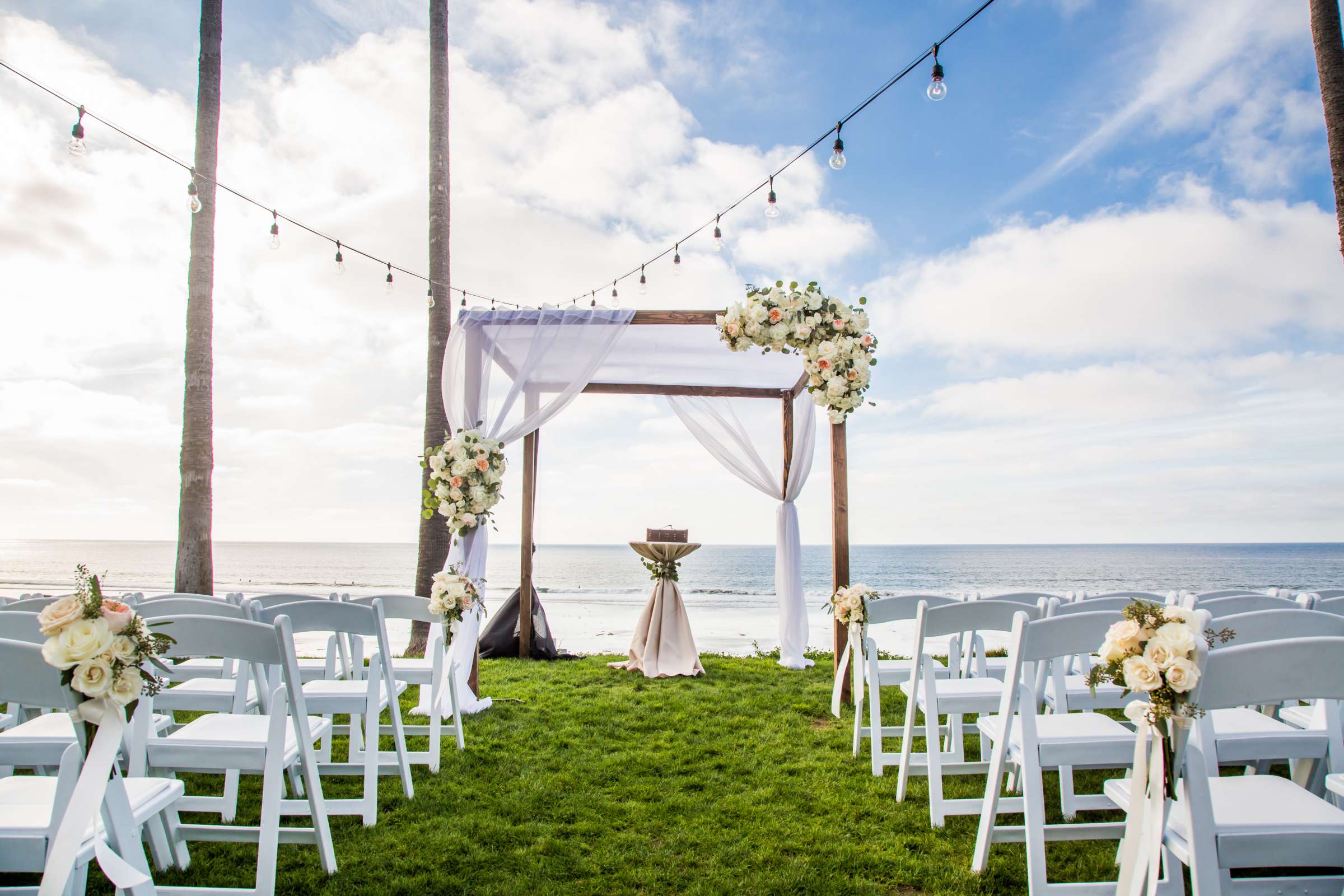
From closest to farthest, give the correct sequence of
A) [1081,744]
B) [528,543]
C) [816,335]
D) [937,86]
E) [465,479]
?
[1081,744] → [937,86] → [816,335] → [465,479] → [528,543]

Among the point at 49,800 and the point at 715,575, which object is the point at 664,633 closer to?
the point at 49,800

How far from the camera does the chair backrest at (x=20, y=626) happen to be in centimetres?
218

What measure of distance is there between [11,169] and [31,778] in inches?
265

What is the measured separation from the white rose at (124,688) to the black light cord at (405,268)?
361cm

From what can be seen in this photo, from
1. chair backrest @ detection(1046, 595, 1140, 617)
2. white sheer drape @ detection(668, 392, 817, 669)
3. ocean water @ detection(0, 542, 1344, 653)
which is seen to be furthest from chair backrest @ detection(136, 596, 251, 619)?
ocean water @ detection(0, 542, 1344, 653)

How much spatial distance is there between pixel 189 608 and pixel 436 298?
3785 mm

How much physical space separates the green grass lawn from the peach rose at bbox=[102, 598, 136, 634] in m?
1.21

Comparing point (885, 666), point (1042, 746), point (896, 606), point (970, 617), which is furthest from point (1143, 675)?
point (885, 666)

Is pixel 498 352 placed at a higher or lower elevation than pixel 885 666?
higher

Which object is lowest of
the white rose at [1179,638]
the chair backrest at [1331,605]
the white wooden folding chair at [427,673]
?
the white wooden folding chair at [427,673]

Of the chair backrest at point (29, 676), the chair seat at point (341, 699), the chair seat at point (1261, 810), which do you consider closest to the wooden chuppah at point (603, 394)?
the chair seat at point (341, 699)

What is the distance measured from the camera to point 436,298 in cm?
601

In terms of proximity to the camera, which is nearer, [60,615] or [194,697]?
[60,615]

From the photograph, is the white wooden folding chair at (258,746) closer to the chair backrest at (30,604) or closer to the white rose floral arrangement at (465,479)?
the chair backrest at (30,604)
